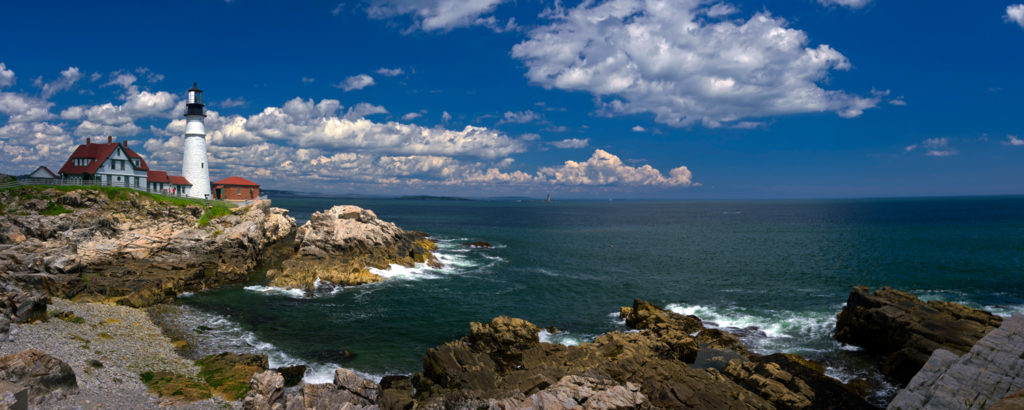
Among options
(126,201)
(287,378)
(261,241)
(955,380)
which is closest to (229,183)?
(126,201)

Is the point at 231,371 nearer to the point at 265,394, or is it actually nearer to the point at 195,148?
the point at 265,394

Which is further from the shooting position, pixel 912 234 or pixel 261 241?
pixel 912 234

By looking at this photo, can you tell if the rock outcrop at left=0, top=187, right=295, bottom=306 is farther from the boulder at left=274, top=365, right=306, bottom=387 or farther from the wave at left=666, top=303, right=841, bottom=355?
the wave at left=666, top=303, right=841, bottom=355

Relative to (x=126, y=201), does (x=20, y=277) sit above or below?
below

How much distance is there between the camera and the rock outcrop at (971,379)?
1551 cm

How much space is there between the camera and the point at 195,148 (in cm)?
6712

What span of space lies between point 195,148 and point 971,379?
266 feet

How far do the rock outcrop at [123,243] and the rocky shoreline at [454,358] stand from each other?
0.19 m

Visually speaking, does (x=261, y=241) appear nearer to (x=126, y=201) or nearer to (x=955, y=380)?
(x=126, y=201)

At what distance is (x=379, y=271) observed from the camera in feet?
151

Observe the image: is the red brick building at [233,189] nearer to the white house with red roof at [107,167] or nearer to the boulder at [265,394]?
the white house with red roof at [107,167]

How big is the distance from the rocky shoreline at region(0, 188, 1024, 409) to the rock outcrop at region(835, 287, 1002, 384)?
0.25 feet

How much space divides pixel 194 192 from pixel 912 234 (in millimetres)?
121059

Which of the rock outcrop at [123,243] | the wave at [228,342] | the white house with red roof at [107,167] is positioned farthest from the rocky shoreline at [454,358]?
the white house with red roof at [107,167]
